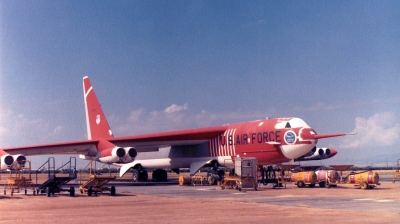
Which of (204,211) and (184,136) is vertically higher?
(184,136)

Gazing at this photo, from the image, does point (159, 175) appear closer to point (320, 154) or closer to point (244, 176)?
point (320, 154)

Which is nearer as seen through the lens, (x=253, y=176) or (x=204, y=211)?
(x=204, y=211)

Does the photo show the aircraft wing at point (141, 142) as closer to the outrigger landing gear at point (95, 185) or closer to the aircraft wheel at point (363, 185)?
the outrigger landing gear at point (95, 185)

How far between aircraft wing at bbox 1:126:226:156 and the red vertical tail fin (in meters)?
6.31

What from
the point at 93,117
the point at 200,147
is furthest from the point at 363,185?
the point at 93,117

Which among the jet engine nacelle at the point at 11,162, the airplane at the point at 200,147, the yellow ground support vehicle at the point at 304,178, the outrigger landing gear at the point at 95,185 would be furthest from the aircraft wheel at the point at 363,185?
the jet engine nacelle at the point at 11,162

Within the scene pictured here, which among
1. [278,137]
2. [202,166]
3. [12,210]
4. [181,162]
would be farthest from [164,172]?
[12,210]

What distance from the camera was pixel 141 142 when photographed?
3128cm

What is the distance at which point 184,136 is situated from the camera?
31.2 meters

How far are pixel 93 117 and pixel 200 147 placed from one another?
1147cm

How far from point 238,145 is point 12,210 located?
17473 millimetres

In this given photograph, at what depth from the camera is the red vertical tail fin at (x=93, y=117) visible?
38.6 m

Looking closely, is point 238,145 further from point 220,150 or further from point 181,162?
point 181,162

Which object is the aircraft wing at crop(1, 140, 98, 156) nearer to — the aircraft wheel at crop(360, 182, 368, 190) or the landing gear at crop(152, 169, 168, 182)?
the landing gear at crop(152, 169, 168, 182)
